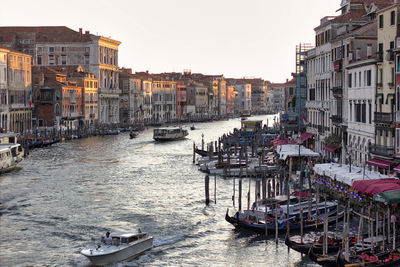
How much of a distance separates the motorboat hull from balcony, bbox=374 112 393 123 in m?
9.00

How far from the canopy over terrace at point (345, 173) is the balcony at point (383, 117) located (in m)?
2.06

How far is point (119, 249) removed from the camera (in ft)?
63.1

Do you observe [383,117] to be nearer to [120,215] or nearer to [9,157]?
[120,215]

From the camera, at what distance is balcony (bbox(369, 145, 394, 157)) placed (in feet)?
77.7

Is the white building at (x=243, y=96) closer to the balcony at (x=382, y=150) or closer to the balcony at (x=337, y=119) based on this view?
the balcony at (x=337, y=119)

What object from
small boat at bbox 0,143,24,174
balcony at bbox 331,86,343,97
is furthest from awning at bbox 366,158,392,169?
small boat at bbox 0,143,24,174

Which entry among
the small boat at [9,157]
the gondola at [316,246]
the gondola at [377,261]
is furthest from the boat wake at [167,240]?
the small boat at [9,157]

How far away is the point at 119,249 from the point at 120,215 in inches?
239

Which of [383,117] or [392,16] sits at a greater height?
[392,16]

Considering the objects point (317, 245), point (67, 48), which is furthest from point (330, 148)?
point (67, 48)

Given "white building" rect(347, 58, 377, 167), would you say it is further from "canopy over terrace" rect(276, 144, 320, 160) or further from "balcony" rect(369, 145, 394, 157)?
"canopy over terrace" rect(276, 144, 320, 160)

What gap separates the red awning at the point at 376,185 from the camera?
18578mm

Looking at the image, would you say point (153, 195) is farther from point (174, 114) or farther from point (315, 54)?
point (174, 114)

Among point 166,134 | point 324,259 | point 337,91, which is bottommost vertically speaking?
point 324,259
